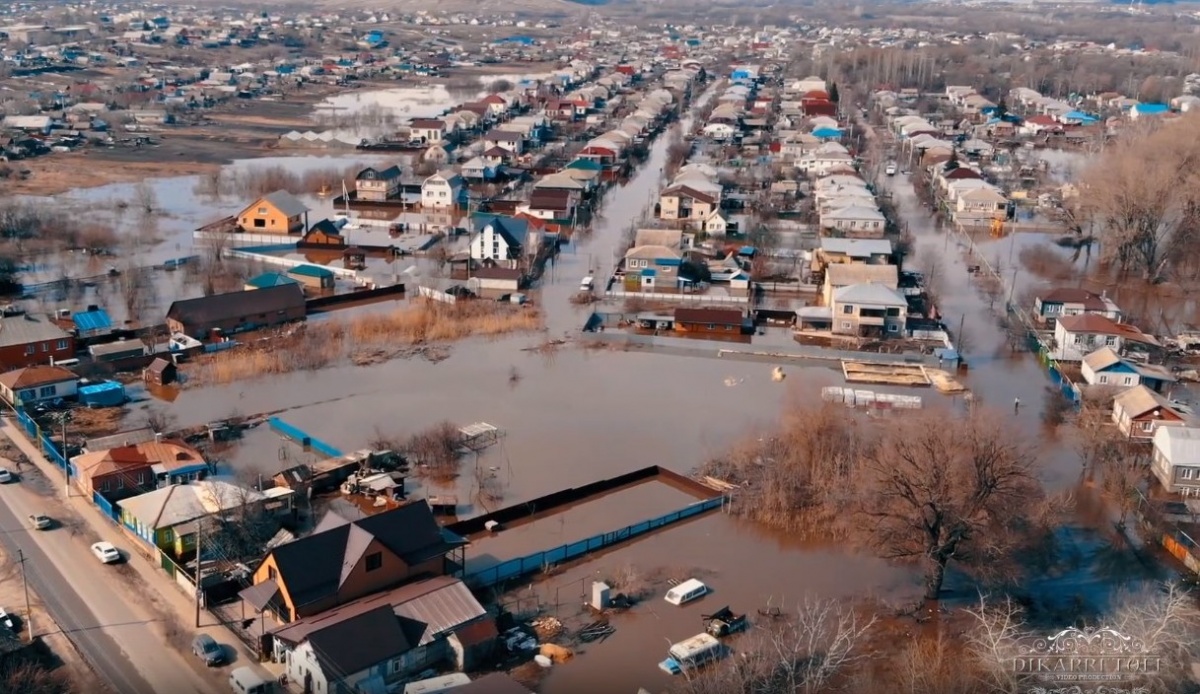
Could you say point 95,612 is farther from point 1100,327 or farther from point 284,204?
point 284,204

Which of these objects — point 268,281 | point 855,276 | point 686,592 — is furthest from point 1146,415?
point 268,281

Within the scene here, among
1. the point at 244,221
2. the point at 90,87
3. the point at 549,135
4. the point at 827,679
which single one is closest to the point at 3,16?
the point at 90,87

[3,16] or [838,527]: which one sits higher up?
[3,16]

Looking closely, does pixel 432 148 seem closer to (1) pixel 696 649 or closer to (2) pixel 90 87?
(2) pixel 90 87

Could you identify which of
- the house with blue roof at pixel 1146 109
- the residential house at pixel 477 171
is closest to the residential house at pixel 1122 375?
the residential house at pixel 477 171

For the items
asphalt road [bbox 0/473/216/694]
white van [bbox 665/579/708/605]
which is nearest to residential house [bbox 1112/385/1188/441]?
white van [bbox 665/579/708/605]

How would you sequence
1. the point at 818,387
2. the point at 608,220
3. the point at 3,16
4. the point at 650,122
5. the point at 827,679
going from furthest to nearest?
the point at 3,16, the point at 650,122, the point at 608,220, the point at 818,387, the point at 827,679
